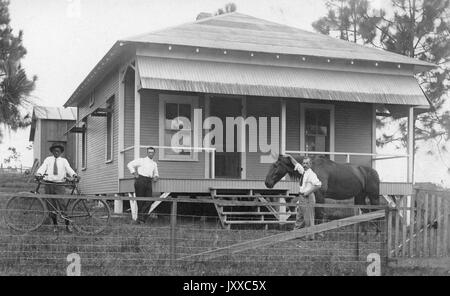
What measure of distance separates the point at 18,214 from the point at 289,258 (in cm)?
530

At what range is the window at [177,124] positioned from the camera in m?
19.3

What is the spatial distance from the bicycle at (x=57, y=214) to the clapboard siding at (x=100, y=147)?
6.53 metres

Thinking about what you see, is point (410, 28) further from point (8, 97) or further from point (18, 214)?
point (18, 214)

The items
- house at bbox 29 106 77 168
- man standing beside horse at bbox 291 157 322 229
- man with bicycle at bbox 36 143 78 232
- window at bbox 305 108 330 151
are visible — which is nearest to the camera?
man standing beside horse at bbox 291 157 322 229

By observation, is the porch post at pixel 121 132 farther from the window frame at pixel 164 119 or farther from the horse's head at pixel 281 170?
the horse's head at pixel 281 170

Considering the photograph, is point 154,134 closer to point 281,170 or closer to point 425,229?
point 281,170

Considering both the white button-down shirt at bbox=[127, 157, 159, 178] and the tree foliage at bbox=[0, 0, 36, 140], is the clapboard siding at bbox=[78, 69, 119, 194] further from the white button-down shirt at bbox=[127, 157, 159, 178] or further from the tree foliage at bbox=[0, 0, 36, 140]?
the white button-down shirt at bbox=[127, 157, 159, 178]

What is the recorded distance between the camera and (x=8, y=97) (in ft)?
69.1

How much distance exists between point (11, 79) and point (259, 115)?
24.6 ft

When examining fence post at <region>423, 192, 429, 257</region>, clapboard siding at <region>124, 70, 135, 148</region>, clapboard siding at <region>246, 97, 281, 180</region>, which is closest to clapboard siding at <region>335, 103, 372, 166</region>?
clapboard siding at <region>246, 97, 281, 180</region>

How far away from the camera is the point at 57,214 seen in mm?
12570

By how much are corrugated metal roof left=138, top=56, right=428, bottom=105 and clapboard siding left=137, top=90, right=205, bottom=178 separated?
5.69ft

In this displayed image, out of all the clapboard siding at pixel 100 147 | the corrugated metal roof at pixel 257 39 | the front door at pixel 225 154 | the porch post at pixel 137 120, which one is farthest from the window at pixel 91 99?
the porch post at pixel 137 120

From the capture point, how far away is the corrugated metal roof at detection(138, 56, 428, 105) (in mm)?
17500
